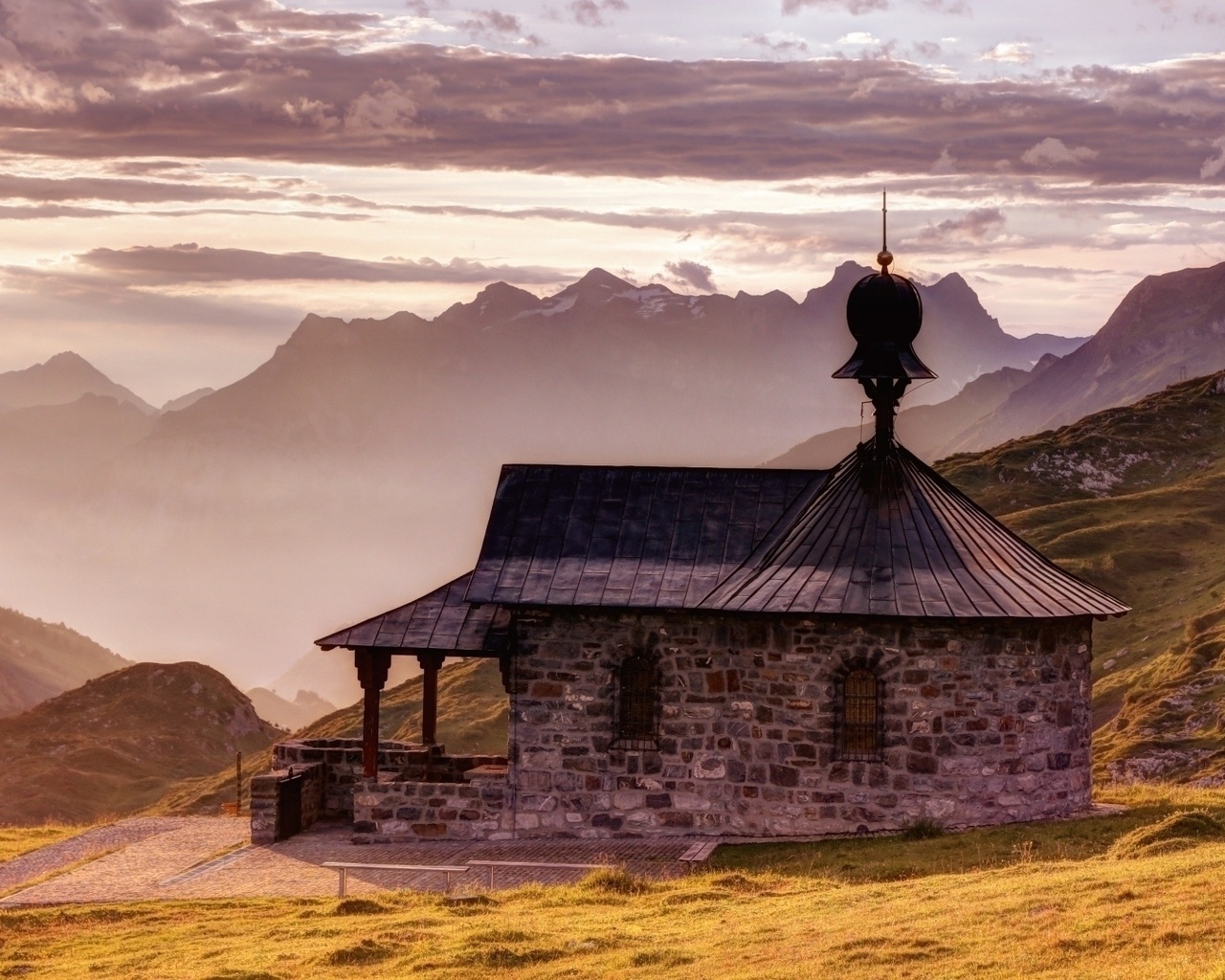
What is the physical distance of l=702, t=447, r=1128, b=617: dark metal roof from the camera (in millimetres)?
25016

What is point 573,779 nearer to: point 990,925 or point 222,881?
point 222,881

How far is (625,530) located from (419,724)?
4089cm

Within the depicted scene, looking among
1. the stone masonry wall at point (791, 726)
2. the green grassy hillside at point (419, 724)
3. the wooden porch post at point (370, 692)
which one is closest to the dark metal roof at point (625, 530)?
the stone masonry wall at point (791, 726)

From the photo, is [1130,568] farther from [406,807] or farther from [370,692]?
[406,807]

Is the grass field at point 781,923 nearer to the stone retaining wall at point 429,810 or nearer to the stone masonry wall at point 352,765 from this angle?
the stone retaining wall at point 429,810

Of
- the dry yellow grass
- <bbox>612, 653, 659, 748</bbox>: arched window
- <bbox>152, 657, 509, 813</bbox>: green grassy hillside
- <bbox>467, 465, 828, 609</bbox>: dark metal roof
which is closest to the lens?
<bbox>612, 653, 659, 748</bbox>: arched window

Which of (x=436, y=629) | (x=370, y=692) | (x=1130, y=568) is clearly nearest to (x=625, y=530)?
(x=436, y=629)

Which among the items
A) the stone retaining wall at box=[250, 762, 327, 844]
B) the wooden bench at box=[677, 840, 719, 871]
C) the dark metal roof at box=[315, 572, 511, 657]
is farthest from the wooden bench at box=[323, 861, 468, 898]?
the dark metal roof at box=[315, 572, 511, 657]

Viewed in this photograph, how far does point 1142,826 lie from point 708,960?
908 cm

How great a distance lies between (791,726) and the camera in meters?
25.7

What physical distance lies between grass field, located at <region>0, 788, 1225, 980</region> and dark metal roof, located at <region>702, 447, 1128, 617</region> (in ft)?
11.7

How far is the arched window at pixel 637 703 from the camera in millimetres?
26703

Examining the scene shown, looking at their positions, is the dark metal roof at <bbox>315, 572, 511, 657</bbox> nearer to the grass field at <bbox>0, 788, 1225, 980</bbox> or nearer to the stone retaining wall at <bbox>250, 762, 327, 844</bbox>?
the stone retaining wall at <bbox>250, 762, 327, 844</bbox>

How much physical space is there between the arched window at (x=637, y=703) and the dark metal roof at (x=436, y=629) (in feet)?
7.42
